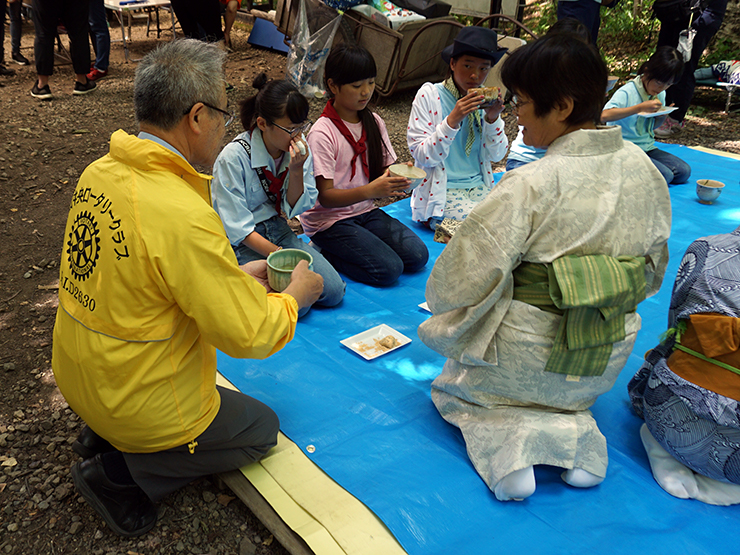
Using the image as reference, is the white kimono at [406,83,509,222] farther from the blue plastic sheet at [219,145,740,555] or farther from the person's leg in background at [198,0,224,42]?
the person's leg in background at [198,0,224,42]

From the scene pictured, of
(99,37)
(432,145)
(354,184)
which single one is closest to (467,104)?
(432,145)

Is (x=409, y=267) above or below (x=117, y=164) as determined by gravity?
below

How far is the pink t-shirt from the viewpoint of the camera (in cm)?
337

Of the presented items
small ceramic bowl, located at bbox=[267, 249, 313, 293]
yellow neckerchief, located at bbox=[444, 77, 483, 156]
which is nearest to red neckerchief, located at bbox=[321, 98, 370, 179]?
yellow neckerchief, located at bbox=[444, 77, 483, 156]

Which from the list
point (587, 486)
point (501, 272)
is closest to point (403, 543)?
point (587, 486)

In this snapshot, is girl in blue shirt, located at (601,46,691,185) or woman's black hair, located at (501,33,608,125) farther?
girl in blue shirt, located at (601,46,691,185)

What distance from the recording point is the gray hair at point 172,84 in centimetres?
167

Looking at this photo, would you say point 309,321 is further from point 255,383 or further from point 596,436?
point 596,436

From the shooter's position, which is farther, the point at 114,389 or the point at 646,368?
the point at 646,368

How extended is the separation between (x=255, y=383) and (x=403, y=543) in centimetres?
103

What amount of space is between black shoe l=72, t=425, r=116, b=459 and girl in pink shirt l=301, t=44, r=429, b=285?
5.71 ft

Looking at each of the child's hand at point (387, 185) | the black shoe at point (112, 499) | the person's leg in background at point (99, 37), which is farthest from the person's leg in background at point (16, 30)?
the black shoe at point (112, 499)

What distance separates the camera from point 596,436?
211 cm

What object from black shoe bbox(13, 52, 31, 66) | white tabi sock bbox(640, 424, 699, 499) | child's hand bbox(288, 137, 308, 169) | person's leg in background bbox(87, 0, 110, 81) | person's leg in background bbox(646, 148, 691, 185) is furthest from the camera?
black shoe bbox(13, 52, 31, 66)
